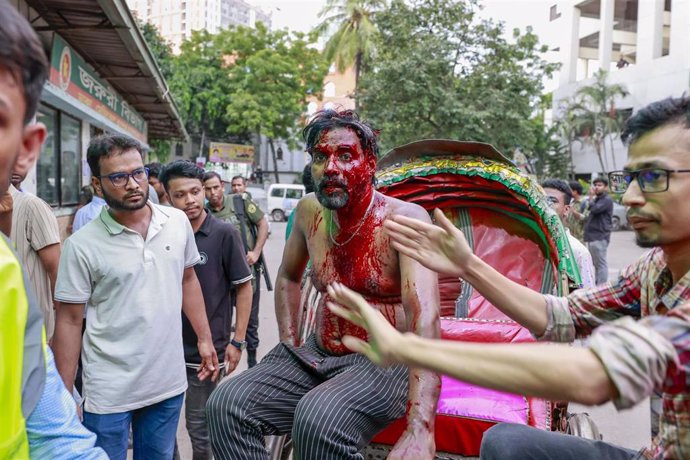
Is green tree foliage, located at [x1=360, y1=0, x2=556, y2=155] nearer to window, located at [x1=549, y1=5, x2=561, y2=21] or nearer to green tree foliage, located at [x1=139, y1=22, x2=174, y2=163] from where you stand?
green tree foliage, located at [x1=139, y1=22, x2=174, y2=163]

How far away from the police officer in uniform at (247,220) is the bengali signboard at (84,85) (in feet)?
8.51

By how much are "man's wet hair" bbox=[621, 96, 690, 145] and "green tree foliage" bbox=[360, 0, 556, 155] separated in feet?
47.7

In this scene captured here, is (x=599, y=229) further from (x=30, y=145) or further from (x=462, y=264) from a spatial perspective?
(x=30, y=145)

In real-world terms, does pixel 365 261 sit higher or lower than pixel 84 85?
lower

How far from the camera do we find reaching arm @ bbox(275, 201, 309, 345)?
2602mm

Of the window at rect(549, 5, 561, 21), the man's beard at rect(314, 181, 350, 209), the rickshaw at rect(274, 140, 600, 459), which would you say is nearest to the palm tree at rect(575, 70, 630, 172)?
the window at rect(549, 5, 561, 21)

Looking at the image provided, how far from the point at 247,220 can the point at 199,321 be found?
2744 mm

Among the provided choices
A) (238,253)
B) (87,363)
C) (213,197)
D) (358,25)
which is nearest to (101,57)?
(213,197)

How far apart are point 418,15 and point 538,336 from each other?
16347 mm

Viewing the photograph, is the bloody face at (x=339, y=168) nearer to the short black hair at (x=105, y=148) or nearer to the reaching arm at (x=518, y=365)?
the short black hair at (x=105, y=148)

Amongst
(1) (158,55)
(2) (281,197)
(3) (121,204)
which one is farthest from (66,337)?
(2) (281,197)

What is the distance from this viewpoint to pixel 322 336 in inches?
94.0

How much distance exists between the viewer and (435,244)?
1865 millimetres

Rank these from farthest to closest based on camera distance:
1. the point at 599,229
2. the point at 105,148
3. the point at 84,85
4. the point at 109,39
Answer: the point at 599,229 < the point at 84,85 < the point at 109,39 < the point at 105,148
